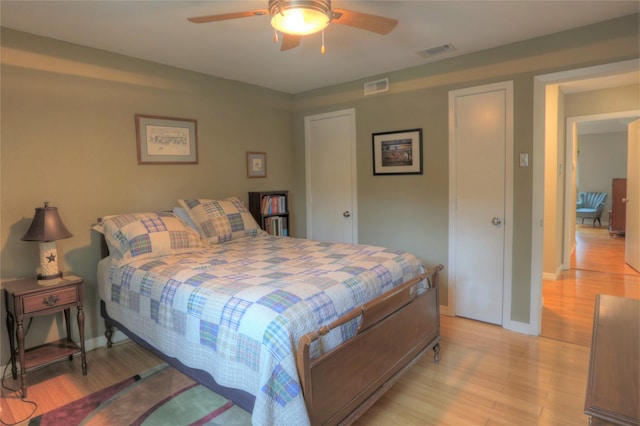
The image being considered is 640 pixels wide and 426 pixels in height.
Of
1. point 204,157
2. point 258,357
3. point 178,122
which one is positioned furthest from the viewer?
point 204,157

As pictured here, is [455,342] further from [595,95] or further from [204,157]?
[595,95]

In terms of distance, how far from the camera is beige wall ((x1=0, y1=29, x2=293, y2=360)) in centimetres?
268

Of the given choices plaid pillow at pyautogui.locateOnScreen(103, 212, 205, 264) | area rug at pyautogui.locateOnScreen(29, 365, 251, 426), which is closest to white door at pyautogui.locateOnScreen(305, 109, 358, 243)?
plaid pillow at pyautogui.locateOnScreen(103, 212, 205, 264)

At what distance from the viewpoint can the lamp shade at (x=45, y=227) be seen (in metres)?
2.49

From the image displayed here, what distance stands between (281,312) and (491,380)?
1695mm

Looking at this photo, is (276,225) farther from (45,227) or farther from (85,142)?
(45,227)

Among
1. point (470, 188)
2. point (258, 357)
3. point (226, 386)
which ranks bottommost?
point (226, 386)

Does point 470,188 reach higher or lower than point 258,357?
higher

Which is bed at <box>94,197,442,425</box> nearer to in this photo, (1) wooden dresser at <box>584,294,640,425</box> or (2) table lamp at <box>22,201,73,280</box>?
(2) table lamp at <box>22,201,73,280</box>

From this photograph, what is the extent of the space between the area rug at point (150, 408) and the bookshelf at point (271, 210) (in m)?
1.99

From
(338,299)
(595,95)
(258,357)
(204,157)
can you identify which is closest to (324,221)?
(204,157)

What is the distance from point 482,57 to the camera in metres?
3.32

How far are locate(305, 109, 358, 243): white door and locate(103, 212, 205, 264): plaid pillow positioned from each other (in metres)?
1.91

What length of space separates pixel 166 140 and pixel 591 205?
10.0 m
